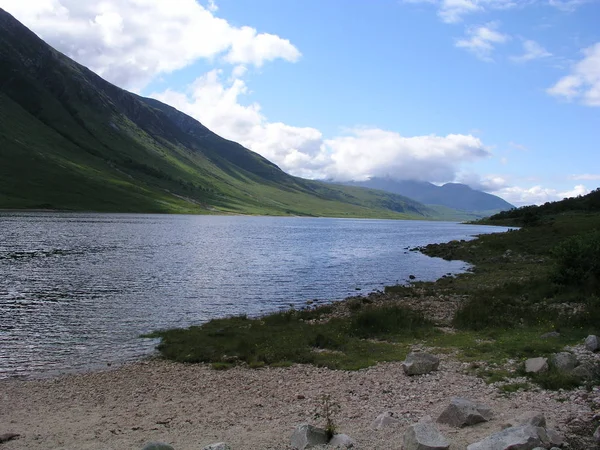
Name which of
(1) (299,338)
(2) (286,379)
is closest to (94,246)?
(1) (299,338)

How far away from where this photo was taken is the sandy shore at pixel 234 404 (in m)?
15.4

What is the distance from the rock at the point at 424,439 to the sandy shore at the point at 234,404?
2.38 feet

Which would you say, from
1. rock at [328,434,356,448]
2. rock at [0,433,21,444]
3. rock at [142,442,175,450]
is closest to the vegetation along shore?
rock at [0,433,21,444]

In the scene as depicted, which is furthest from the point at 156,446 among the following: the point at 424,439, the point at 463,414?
the point at 463,414

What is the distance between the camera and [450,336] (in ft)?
94.2

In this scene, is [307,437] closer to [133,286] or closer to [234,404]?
[234,404]

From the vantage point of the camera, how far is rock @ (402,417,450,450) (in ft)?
39.5

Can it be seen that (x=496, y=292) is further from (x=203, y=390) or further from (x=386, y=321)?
(x=203, y=390)

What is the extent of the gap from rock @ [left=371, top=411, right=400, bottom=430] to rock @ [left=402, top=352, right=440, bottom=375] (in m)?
5.62

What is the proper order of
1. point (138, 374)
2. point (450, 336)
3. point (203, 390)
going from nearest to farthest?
point (203, 390)
point (138, 374)
point (450, 336)

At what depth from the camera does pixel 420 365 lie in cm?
2116

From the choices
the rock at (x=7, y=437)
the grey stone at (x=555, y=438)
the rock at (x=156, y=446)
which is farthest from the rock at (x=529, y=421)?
the rock at (x=7, y=437)

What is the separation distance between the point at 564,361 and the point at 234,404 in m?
14.0

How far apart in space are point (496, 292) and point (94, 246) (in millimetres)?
75125
